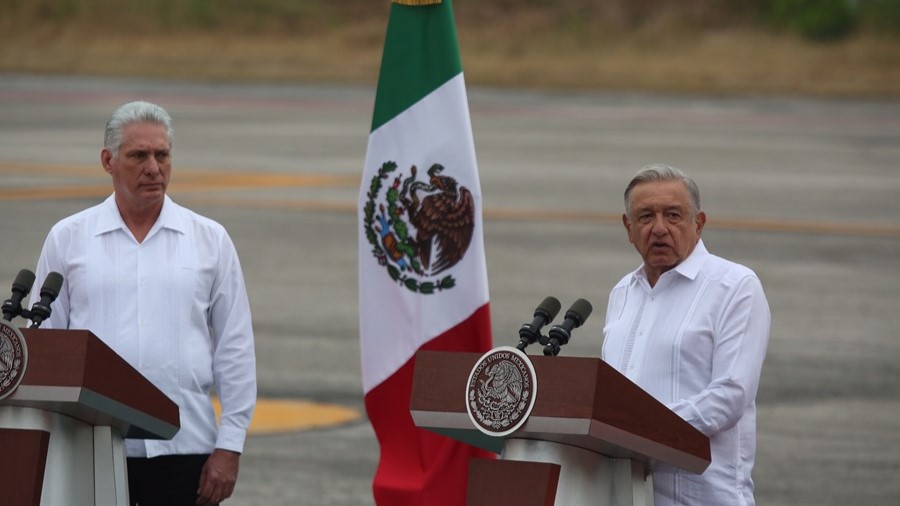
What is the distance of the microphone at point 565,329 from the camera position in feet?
15.2

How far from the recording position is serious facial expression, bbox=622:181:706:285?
514cm

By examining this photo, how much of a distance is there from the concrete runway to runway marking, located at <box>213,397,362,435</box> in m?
0.11

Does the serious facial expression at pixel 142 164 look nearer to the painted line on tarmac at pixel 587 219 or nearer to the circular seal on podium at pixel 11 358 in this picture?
the circular seal on podium at pixel 11 358

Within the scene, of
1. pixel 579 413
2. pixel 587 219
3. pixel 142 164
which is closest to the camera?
pixel 579 413

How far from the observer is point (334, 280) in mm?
15742

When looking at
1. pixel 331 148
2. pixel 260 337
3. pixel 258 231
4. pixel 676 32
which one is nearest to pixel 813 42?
pixel 676 32

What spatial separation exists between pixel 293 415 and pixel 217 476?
194 inches

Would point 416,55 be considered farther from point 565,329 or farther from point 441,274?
point 565,329

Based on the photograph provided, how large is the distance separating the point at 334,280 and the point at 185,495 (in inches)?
399

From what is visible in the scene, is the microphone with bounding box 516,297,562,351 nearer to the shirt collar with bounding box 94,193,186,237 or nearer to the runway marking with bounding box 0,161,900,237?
the shirt collar with bounding box 94,193,186,237

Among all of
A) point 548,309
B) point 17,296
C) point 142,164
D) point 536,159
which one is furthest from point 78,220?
point 536,159

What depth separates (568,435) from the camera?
439cm

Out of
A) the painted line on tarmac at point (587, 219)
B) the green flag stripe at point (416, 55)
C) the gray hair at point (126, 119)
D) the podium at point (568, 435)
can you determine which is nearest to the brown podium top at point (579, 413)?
the podium at point (568, 435)

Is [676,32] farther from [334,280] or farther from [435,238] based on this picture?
[435,238]
